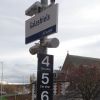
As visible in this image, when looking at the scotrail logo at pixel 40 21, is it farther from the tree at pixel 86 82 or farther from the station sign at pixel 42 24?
A: the tree at pixel 86 82

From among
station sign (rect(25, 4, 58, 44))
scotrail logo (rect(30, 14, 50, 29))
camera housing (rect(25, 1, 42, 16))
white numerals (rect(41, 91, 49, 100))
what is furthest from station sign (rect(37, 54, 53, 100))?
camera housing (rect(25, 1, 42, 16))

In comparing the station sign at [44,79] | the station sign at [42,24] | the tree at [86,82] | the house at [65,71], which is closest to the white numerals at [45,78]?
the station sign at [44,79]

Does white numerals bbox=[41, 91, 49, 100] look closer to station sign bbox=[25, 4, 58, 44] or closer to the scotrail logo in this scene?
station sign bbox=[25, 4, 58, 44]

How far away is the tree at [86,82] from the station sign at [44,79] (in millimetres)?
66366

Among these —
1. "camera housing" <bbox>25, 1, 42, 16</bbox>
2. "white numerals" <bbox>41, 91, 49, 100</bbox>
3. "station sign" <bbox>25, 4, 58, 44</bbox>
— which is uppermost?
"camera housing" <bbox>25, 1, 42, 16</bbox>

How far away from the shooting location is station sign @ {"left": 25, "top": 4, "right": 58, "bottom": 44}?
35.6 feet

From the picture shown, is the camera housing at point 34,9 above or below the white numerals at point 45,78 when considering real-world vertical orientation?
above

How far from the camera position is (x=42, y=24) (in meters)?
11.4

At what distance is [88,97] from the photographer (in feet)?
253

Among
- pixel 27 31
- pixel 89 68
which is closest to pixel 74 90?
pixel 89 68

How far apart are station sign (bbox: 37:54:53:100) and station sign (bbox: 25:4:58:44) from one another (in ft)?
2.43

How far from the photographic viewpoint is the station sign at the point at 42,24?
10838 millimetres

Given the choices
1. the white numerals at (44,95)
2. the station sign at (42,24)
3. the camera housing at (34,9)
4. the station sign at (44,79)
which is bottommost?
the white numerals at (44,95)

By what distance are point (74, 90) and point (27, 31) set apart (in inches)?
2801
